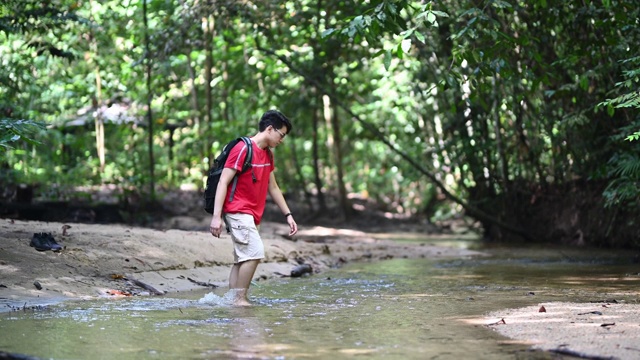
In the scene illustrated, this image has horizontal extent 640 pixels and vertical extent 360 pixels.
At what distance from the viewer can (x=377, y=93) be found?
20859mm

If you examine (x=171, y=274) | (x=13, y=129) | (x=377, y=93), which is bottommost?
(x=171, y=274)

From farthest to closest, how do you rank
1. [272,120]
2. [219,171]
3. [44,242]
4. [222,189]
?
[44,242]
[272,120]
[219,171]
[222,189]

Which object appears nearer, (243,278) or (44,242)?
(243,278)

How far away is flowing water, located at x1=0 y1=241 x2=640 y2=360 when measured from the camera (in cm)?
465

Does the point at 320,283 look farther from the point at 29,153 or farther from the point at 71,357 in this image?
the point at 29,153

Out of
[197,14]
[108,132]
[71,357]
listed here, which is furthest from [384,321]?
[108,132]

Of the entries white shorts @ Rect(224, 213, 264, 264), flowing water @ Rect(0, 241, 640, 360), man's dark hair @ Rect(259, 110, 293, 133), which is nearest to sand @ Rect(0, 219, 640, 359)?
flowing water @ Rect(0, 241, 640, 360)

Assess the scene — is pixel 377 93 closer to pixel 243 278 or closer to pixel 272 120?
pixel 272 120

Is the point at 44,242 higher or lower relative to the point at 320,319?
higher

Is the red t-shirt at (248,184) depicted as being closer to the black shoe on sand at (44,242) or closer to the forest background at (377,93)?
the forest background at (377,93)

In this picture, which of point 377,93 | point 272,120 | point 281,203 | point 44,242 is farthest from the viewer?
point 377,93

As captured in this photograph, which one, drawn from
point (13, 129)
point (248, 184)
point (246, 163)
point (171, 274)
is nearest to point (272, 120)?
point (246, 163)

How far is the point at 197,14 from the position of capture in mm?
13547

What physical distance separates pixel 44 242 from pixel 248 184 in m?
2.35
